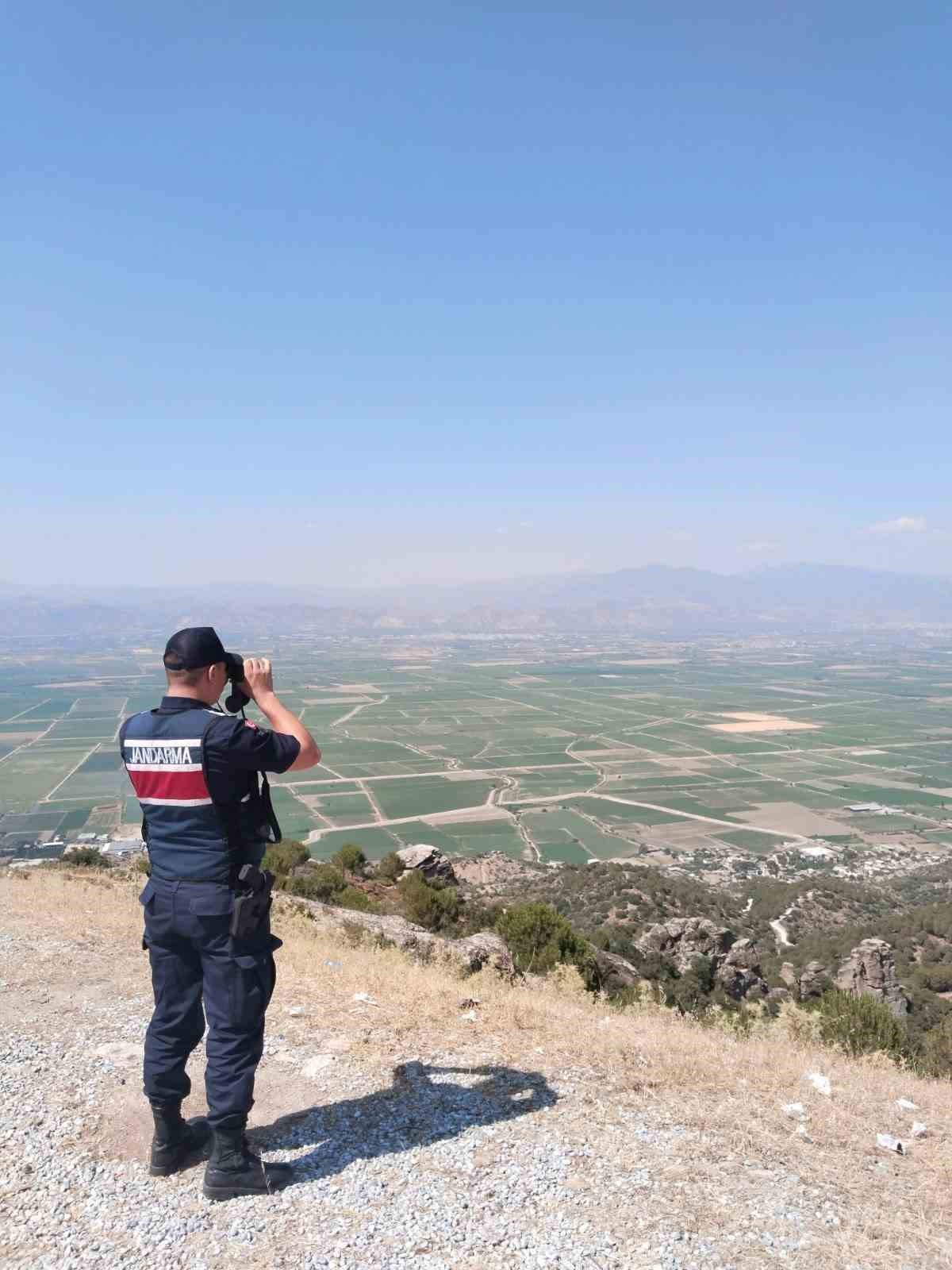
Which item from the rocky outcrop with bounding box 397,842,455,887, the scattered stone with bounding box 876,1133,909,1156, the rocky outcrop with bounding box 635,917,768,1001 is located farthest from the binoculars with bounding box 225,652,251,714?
the rocky outcrop with bounding box 397,842,455,887

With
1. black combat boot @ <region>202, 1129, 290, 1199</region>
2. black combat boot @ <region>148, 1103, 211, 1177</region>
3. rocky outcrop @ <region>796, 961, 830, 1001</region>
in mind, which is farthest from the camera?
rocky outcrop @ <region>796, 961, 830, 1001</region>

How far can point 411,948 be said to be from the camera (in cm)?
1217

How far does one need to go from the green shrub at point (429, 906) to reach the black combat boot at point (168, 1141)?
13.6 metres

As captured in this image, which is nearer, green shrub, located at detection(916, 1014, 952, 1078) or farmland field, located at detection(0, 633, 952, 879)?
green shrub, located at detection(916, 1014, 952, 1078)

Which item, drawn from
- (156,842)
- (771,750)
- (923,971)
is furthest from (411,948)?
(771,750)

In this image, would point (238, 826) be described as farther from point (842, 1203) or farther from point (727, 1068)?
point (727, 1068)

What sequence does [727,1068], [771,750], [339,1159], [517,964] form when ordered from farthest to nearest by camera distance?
[771,750], [517,964], [727,1068], [339,1159]

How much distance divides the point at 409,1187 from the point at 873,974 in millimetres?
18780

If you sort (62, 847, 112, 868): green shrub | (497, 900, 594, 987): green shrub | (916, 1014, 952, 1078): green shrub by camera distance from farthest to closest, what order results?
(62, 847, 112, 868): green shrub
(497, 900, 594, 987): green shrub
(916, 1014, 952, 1078): green shrub

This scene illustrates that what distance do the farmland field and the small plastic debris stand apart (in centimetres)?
4306

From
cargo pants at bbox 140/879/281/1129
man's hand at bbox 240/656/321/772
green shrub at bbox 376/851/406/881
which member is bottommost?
green shrub at bbox 376/851/406/881

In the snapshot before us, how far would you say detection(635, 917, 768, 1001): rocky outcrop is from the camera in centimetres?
1956

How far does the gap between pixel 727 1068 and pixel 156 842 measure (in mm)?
5364

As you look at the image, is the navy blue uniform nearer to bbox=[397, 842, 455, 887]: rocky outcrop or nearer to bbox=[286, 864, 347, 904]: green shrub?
bbox=[286, 864, 347, 904]: green shrub
